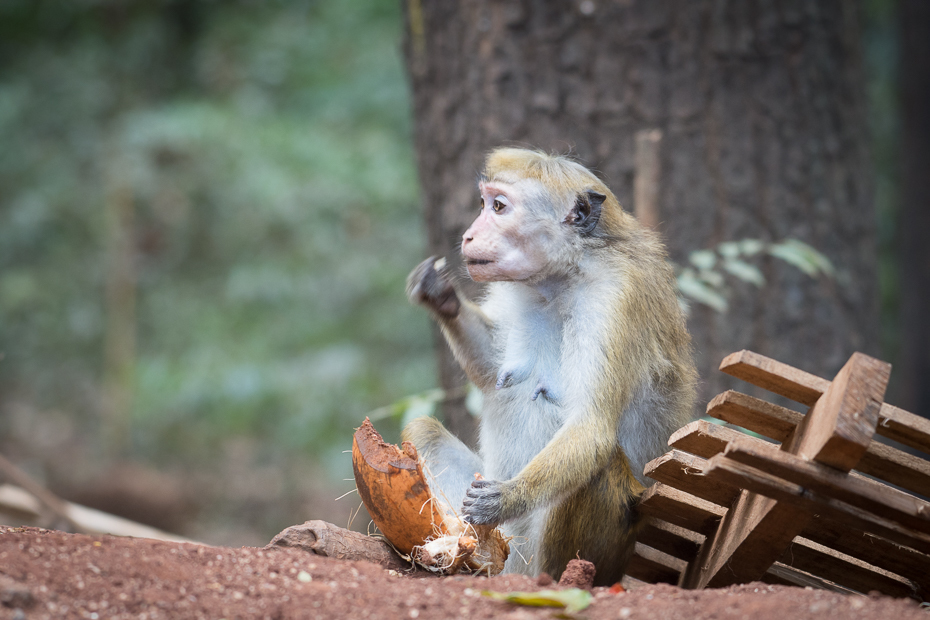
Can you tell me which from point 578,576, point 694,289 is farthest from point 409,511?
point 694,289

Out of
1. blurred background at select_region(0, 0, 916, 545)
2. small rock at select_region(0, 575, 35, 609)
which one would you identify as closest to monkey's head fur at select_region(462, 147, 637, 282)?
small rock at select_region(0, 575, 35, 609)

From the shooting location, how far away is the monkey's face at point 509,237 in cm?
347

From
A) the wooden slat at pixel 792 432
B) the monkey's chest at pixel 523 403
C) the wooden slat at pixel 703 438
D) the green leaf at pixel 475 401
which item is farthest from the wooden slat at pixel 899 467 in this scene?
the green leaf at pixel 475 401

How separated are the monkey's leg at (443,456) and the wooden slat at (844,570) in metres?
1.39

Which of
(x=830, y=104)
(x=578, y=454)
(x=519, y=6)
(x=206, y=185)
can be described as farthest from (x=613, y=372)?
(x=206, y=185)

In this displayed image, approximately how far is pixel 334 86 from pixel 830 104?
20.3 ft

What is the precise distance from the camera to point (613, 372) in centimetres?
326

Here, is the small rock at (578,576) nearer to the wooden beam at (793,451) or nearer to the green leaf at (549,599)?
the green leaf at (549,599)

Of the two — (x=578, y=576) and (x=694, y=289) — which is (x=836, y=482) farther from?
(x=694, y=289)

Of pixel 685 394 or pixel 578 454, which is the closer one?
pixel 578 454

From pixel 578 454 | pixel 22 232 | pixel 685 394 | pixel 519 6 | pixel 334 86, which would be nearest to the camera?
pixel 578 454

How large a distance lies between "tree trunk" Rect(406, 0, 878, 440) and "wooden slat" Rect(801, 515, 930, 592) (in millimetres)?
2207

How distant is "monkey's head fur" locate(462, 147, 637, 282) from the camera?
11.4 ft

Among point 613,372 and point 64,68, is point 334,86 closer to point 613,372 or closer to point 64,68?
point 64,68
